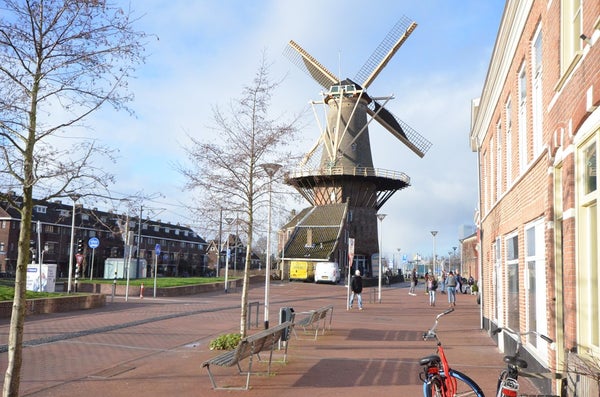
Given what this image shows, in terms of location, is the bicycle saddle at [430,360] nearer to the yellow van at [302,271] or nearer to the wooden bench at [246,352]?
the wooden bench at [246,352]

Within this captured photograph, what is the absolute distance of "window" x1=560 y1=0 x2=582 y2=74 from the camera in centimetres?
629

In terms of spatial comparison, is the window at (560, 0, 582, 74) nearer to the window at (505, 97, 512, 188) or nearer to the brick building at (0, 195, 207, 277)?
the window at (505, 97, 512, 188)

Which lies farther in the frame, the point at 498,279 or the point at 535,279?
the point at 498,279

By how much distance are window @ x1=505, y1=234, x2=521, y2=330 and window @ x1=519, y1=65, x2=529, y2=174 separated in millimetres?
1449

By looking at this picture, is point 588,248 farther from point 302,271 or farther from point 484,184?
point 302,271

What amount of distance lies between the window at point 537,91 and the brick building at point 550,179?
0.06ft

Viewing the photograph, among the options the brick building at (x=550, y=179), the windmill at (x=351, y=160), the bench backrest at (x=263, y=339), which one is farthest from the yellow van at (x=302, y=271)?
the bench backrest at (x=263, y=339)

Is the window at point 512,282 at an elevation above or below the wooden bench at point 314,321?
above

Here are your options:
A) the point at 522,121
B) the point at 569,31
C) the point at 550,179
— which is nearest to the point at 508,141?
the point at 522,121

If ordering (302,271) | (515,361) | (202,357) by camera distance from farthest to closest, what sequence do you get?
1. (302,271)
2. (202,357)
3. (515,361)

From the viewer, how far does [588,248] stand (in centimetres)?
566

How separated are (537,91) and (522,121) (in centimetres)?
133

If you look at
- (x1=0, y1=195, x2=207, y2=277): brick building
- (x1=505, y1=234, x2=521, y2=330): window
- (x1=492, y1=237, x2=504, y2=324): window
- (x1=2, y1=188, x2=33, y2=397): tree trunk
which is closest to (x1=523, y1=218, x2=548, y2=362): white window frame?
(x1=505, y1=234, x2=521, y2=330): window

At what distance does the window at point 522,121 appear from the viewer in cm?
980
